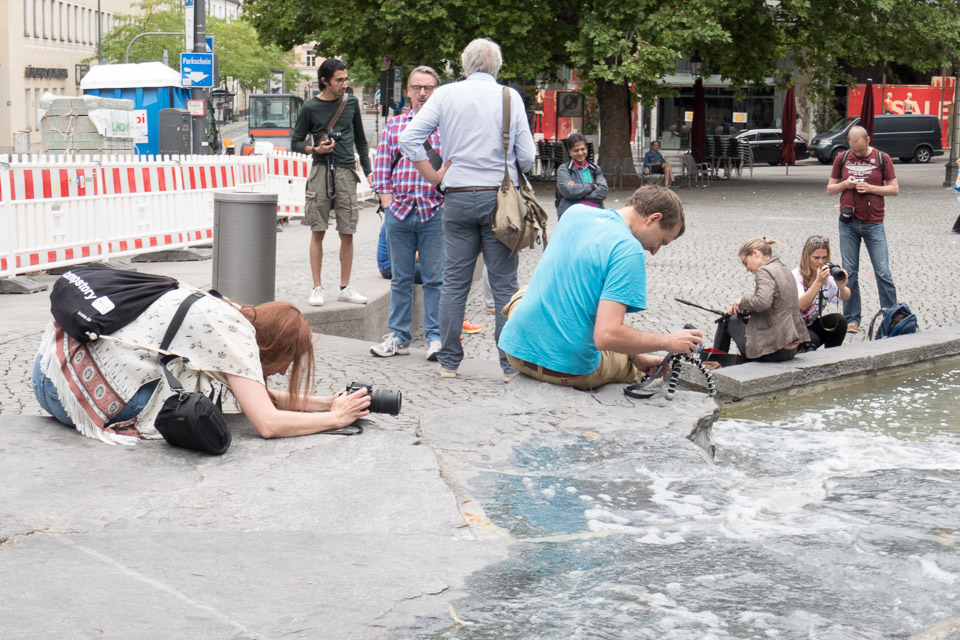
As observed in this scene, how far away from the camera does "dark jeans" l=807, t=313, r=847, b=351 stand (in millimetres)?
8219

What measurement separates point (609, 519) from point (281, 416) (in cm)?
126

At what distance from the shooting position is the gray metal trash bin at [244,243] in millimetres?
7398

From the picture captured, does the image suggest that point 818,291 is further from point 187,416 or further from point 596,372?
point 187,416

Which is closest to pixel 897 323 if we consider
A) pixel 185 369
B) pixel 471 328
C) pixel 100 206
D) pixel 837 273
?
pixel 837 273

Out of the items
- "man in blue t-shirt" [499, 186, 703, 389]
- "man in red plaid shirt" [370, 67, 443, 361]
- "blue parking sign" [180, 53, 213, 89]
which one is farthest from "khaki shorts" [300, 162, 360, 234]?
"blue parking sign" [180, 53, 213, 89]

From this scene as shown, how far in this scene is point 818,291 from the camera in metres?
8.04

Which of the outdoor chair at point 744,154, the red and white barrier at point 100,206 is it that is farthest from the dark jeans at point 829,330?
the outdoor chair at point 744,154

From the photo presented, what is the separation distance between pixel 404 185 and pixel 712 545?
3.64m

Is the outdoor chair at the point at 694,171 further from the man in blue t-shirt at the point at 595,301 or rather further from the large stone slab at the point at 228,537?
the large stone slab at the point at 228,537

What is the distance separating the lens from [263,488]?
3.98 m

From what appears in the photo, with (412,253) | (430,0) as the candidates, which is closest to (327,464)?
(412,253)

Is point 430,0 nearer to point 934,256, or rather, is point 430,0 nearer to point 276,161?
point 276,161

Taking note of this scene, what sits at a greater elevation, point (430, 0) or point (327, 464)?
point (430, 0)

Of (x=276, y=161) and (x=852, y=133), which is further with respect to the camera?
(x=276, y=161)
